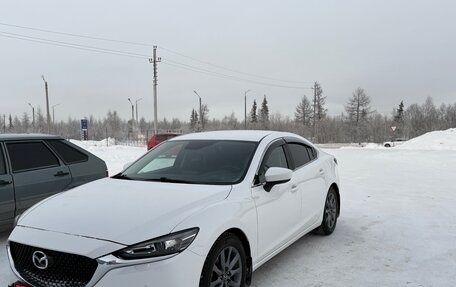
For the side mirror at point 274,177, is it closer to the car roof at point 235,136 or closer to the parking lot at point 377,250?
the car roof at point 235,136

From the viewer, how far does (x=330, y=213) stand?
6164 millimetres

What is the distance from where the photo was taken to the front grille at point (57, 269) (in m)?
2.82

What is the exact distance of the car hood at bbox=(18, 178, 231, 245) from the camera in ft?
9.78

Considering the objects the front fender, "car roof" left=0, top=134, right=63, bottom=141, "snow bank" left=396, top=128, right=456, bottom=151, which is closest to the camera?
the front fender

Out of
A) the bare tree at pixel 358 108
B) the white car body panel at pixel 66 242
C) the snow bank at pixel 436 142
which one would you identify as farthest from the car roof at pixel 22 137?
the bare tree at pixel 358 108

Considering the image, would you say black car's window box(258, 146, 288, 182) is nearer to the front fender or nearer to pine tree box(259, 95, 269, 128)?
the front fender

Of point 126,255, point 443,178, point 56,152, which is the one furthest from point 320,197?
point 443,178

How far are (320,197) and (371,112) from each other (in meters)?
87.5

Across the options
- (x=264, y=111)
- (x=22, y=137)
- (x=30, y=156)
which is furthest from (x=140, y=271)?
(x=264, y=111)

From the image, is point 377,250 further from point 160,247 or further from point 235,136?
point 160,247

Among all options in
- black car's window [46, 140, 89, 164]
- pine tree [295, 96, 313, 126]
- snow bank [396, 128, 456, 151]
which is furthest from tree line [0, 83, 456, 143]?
black car's window [46, 140, 89, 164]

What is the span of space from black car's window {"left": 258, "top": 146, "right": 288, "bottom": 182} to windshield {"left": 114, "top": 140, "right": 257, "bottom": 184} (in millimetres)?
169

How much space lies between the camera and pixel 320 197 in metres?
5.67

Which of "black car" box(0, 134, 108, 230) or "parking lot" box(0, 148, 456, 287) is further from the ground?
"black car" box(0, 134, 108, 230)
